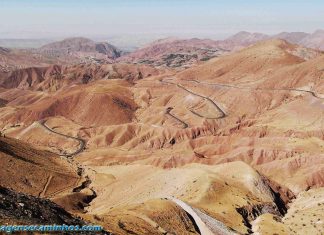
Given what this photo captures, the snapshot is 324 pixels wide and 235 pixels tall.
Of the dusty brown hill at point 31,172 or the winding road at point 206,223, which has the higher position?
the winding road at point 206,223

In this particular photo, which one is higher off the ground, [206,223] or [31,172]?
[206,223]

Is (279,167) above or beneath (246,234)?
beneath

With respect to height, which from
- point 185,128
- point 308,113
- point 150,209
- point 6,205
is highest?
point 6,205

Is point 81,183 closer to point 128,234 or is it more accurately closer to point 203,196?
point 203,196

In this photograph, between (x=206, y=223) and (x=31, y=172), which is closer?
(x=206, y=223)

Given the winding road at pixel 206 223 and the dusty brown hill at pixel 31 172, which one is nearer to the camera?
the winding road at pixel 206 223

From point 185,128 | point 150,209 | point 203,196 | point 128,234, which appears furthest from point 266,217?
point 185,128

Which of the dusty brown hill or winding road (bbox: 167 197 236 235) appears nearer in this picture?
winding road (bbox: 167 197 236 235)

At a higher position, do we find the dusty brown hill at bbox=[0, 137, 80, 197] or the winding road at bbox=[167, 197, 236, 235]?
the winding road at bbox=[167, 197, 236, 235]
